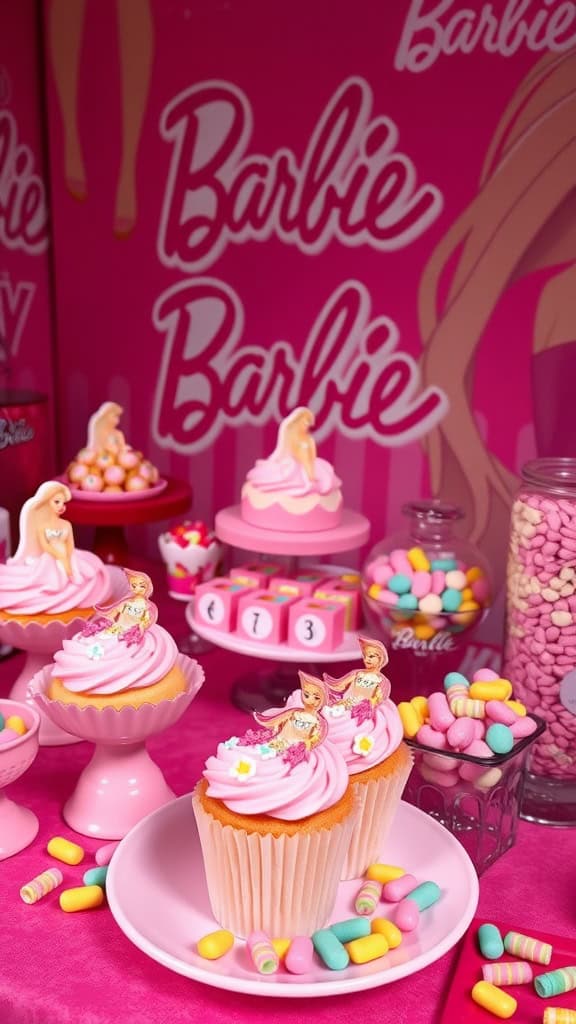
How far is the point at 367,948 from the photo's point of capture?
1.10 m

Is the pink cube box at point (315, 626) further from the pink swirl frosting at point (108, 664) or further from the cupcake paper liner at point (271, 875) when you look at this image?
the cupcake paper liner at point (271, 875)

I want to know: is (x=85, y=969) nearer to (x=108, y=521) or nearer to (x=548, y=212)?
(x=108, y=521)

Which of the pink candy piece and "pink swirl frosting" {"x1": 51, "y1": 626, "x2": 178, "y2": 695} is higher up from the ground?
"pink swirl frosting" {"x1": 51, "y1": 626, "x2": 178, "y2": 695}

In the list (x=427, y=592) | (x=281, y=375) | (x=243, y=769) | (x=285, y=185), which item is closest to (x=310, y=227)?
(x=285, y=185)

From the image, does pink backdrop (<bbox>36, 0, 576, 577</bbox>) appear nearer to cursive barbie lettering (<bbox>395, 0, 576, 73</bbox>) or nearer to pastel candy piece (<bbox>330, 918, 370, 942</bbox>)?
cursive barbie lettering (<bbox>395, 0, 576, 73</bbox>)

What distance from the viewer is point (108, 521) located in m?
1.98

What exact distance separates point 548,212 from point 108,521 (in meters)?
1.05

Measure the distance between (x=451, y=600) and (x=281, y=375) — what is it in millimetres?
783

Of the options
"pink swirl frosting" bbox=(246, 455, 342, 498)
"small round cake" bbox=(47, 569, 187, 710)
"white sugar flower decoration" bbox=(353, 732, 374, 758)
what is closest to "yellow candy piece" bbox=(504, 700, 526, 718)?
"white sugar flower decoration" bbox=(353, 732, 374, 758)

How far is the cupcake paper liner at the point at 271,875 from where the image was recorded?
3.65 feet

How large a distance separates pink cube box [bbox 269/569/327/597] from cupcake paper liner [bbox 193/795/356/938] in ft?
2.32

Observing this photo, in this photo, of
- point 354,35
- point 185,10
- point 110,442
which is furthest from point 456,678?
point 185,10

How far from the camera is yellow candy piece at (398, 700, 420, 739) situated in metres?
1.41

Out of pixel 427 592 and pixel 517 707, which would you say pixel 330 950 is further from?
pixel 427 592
